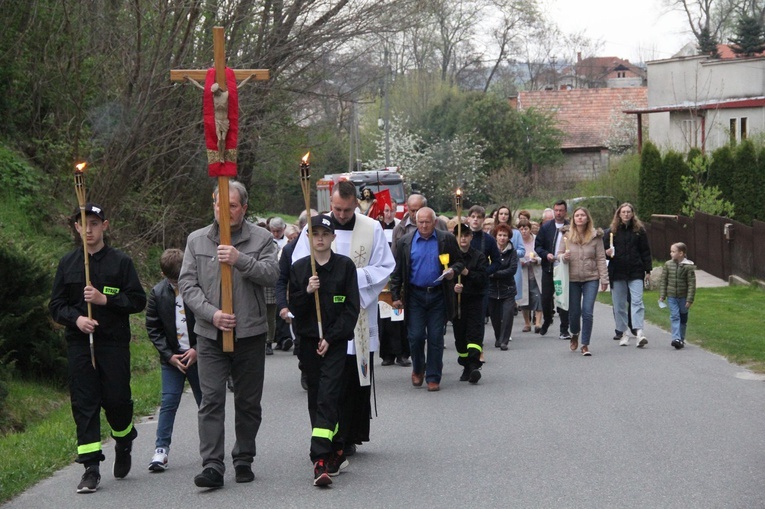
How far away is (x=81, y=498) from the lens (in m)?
7.68

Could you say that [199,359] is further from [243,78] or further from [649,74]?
[649,74]

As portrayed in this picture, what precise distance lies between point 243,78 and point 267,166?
1915 cm

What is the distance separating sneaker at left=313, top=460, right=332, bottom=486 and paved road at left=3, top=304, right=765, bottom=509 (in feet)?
0.26

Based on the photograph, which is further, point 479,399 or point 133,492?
point 479,399

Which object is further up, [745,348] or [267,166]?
[267,166]

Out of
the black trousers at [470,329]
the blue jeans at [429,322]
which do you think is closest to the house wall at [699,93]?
the black trousers at [470,329]

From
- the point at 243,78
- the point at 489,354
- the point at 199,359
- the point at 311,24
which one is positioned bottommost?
the point at 489,354

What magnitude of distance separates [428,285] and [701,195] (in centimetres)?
2263

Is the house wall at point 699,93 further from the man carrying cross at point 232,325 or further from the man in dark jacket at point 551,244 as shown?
the man carrying cross at point 232,325

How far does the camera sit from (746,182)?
33.2 metres

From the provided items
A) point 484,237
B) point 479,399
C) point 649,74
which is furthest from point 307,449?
point 649,74

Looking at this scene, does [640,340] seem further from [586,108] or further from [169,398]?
[586,108]

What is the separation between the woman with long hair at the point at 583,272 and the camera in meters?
14.7

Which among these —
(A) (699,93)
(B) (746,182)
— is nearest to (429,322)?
(B) (746,182)
